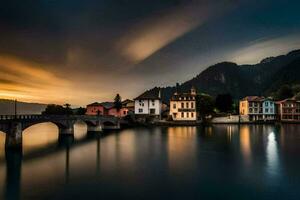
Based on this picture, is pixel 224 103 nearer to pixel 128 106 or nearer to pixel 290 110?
pixel 290 110

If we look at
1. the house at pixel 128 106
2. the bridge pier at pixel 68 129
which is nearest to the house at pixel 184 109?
the house at pixel 128 106

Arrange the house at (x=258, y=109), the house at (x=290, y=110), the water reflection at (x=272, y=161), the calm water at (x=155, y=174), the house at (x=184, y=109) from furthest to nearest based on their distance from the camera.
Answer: the house at (x=290, y=110)
the house at (x=258, y=109)
the house at (x=184, y=109)
the water reflection at (x=272, y=161)
the calm water at (x=155, y=174)

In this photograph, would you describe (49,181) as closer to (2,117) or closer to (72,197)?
(72,197)

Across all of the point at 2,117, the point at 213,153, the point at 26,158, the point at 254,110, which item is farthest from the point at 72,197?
the point at 254,110

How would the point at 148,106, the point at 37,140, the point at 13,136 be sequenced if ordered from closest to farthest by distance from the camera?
the point at 13,136, the point at 37,140, the point at 148,106

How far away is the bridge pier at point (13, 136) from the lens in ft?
152

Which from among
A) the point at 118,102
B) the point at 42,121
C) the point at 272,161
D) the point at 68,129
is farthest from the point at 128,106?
the point at 272,161

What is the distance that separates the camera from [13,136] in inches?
1875

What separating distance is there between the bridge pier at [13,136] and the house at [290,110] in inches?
4233

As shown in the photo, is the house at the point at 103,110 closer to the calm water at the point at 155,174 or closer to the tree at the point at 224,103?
the tree at the point at 224,103

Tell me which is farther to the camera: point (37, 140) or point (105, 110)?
point (105, 110)

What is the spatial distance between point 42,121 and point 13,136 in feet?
34.2

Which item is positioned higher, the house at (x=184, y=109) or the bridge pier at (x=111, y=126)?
the house at (x=184, y=109)

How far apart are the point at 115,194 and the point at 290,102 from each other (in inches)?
4599
